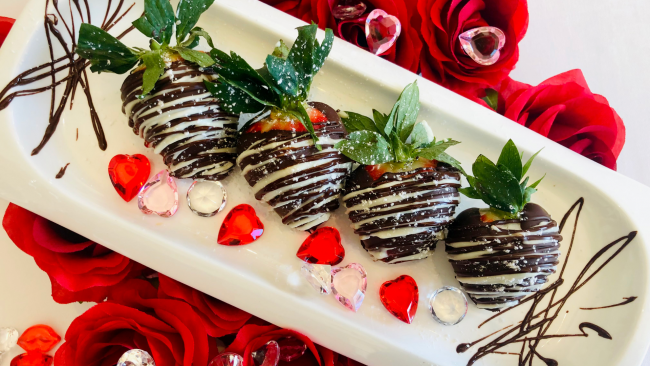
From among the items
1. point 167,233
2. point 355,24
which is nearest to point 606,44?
point 355,24

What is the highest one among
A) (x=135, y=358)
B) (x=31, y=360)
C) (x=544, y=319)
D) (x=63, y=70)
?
(x=63, y=70)

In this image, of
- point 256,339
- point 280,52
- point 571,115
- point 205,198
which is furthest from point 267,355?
point 571,115

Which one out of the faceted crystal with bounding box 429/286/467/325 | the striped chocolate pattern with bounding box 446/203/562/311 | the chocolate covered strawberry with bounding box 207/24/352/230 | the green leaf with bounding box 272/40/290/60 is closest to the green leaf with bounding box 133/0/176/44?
the chocolate covered strawberry with bounding box 207/24/352/230

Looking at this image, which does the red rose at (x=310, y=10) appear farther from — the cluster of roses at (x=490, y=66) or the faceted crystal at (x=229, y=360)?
the faceted crystal at (x=229, y=360)

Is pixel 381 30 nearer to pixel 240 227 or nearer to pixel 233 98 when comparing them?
pixel 233 98

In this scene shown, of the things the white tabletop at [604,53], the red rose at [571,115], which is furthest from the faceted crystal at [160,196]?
the white tabletop at [604,53]

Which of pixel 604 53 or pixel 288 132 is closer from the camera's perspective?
pixel 288 132
